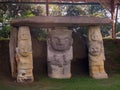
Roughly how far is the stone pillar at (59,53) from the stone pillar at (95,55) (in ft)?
2.03

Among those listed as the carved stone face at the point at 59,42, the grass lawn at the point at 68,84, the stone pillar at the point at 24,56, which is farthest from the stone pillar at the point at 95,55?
the stone pillar at the point at 24,56

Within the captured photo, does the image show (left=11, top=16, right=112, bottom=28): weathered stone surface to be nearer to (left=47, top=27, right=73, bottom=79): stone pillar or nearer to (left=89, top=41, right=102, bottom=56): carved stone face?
(left=47, top=27, right=73, bottom=79): stone pillar

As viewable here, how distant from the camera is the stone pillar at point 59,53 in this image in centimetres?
941

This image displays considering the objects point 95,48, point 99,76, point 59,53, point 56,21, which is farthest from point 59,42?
point 99,76

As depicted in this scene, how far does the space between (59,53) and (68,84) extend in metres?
1.27

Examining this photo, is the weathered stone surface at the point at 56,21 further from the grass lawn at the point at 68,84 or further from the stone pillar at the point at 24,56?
the grass lawn at the point at 68,84

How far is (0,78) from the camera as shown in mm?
9180

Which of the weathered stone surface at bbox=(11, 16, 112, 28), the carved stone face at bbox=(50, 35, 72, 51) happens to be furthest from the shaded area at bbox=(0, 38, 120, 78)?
the weathered stone surface at bbox=(11, 16, 112, 28)

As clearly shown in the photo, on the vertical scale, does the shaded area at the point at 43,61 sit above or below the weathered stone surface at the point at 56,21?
below

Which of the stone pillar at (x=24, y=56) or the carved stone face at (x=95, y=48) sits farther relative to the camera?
the carved stone face at (x=95, y=48)

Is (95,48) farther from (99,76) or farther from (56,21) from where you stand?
(56,21)

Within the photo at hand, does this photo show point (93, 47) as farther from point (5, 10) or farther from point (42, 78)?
point (5, 10)

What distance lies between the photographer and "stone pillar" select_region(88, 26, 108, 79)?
9.51m

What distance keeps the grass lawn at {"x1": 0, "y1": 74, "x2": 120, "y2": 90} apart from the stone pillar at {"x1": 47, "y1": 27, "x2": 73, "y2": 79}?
0.31 meters
